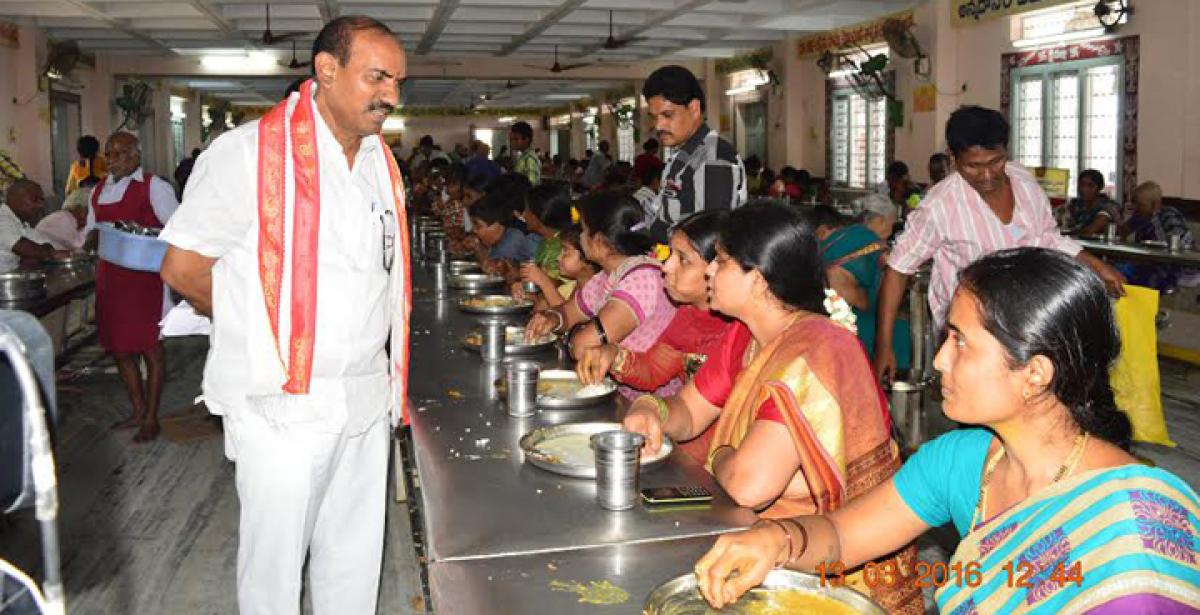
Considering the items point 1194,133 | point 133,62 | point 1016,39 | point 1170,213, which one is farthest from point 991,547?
point 133,62

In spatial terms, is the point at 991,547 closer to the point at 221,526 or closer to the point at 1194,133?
the point at 221,526

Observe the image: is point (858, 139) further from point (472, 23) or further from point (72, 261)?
point (72, 261)

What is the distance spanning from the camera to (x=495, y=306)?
3.91 m

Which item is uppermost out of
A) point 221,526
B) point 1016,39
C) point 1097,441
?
point 1016,39

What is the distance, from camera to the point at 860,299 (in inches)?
162

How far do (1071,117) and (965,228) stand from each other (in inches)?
228

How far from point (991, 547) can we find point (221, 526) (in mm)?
3080

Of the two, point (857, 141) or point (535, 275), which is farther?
point (857, 141)

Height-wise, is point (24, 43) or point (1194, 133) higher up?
point (24, 43)

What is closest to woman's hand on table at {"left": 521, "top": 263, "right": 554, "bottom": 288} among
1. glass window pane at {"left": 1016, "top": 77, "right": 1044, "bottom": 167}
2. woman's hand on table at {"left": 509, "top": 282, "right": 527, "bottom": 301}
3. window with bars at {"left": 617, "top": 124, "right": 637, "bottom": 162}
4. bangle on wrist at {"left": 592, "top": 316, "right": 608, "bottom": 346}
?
woman's hand on table at {"left": 509, "top": 282, "right": 527, "bottom": 301}

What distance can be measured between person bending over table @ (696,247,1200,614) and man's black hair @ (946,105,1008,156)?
1867 mm

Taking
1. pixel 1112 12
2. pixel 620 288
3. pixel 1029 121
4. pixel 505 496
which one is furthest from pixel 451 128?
pixel 505 496

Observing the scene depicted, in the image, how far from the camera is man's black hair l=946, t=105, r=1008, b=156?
3.06 meters

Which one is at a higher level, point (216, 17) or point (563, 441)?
point (216, 17)
